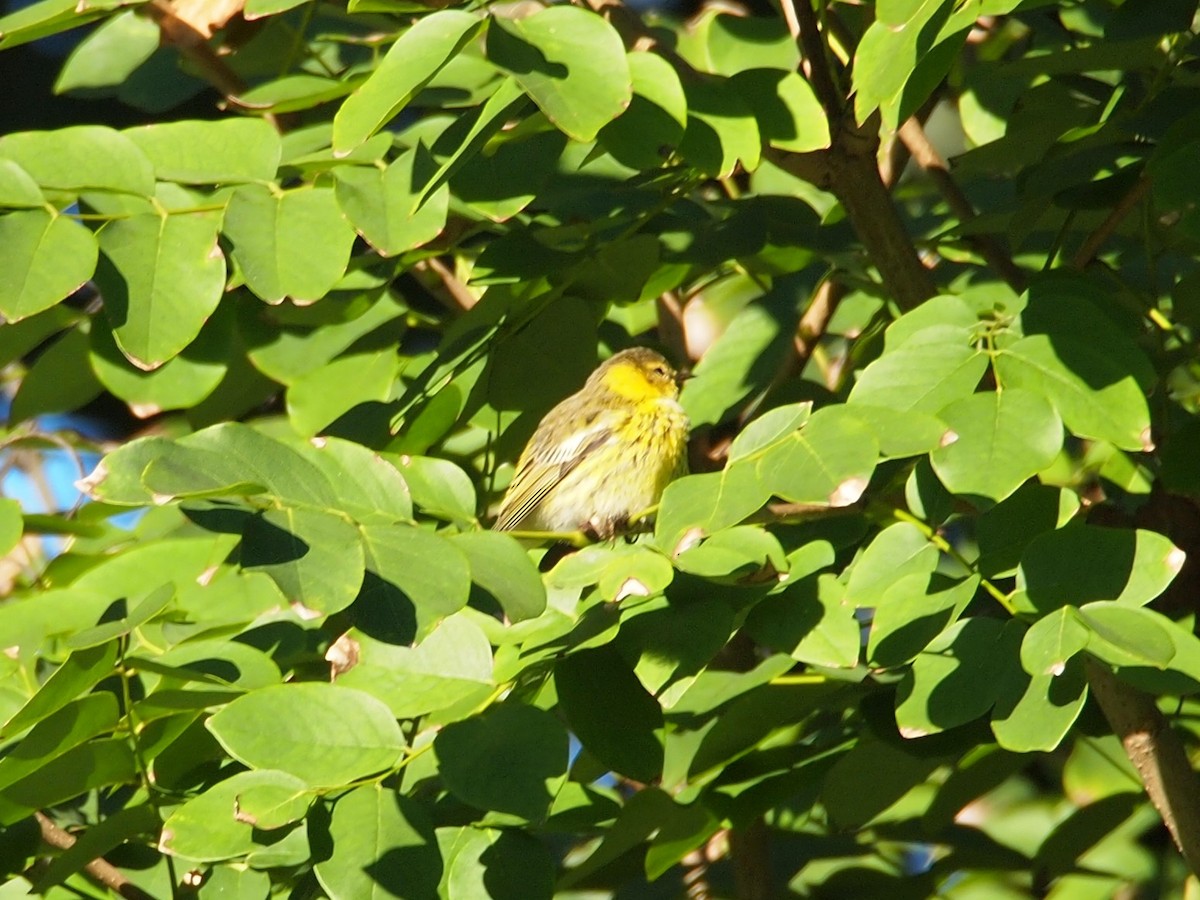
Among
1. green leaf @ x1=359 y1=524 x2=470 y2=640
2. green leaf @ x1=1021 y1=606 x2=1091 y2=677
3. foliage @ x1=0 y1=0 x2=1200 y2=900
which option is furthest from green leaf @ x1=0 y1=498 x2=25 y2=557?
green leaf @ x1=1021 y1=606 x2=1091 y2=677

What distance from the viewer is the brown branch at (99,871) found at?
2174mm

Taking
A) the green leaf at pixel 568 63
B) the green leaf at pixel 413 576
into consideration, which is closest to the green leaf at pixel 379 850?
the green leaf at pixel 413 576

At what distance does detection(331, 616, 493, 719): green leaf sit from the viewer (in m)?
1.87

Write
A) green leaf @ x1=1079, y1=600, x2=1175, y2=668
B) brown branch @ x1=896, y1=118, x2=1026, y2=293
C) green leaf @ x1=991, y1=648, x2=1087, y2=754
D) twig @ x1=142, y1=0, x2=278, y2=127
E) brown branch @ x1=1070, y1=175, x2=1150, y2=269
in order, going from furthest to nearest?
1. twig @ x1=142, y1=0, x2=278, y2=127
2. brown branch @ x1=896, y1=118, x2=1026, y2=293
3. brown branch @ x1=1070, y1=175, x2=1150, y2=269
4. green leaf @ x1=991, y1=648, x2=1087, y2=754
5. green leaf @ x1=1079, y1=600, x2=1175, y2=668

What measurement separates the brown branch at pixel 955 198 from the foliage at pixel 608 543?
2 centimetres

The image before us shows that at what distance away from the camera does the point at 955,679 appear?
1.82 m

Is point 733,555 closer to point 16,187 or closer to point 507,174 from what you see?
point 507,174

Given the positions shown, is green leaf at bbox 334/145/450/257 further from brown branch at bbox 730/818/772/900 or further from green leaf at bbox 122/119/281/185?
brown branch at bbox 730/818/772/900

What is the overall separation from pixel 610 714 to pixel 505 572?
24 cm

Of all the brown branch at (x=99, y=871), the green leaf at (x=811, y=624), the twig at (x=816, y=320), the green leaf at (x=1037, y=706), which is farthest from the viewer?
the twig at (x=816, y=320)

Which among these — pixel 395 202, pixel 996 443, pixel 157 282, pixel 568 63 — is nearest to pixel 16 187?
pixel 157 282

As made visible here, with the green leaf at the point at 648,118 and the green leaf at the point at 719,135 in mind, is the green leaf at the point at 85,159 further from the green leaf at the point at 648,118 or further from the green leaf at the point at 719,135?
the green leaf at the point at 719,135

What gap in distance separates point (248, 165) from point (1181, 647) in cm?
137

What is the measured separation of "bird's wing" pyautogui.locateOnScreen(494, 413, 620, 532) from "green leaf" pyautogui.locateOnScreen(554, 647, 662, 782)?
161cm
